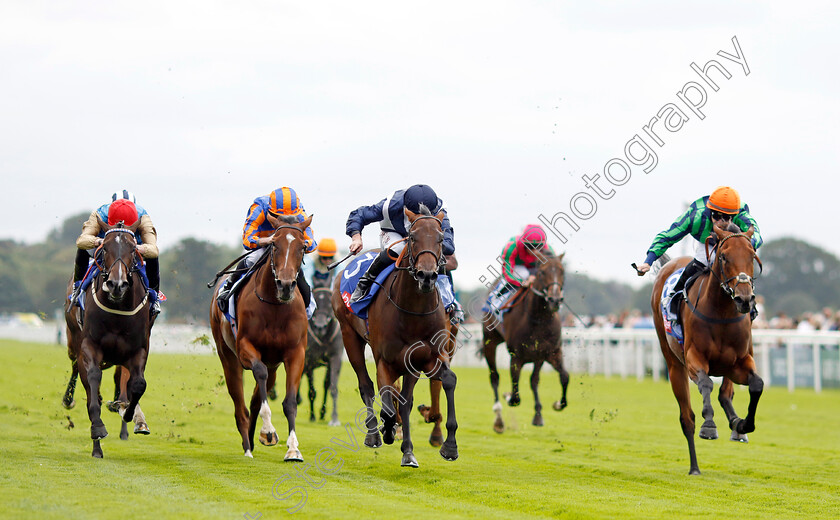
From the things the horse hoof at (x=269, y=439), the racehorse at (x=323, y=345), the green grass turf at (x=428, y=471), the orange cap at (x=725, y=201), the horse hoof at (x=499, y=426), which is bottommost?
the green grass turf at (x=428, y=471)

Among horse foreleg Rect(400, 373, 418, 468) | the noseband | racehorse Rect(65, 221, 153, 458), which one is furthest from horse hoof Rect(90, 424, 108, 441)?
the noseband

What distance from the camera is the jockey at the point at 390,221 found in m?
8.30

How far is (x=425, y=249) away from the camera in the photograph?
23.9 feet

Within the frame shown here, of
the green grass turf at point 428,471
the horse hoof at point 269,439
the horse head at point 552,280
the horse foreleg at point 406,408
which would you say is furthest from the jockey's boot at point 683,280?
the horse hoof at point 269,439

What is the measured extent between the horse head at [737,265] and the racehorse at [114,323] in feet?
15.6

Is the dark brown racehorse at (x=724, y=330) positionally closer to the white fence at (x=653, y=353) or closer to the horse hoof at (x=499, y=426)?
the horse hoof at (x=499, y=426)

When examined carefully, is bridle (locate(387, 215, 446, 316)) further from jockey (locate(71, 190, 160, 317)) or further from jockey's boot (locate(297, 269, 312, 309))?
jockey (locate(71, 190, 160, 317))

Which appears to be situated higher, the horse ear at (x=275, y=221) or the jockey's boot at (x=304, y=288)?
the horse ear at (x=275, y=221)

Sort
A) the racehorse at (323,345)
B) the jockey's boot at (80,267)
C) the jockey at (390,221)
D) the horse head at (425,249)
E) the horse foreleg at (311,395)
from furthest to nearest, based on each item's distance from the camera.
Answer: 1. the racehorse at (323,345)
2. the horse foreleg at (311,395)
3. the jockey's boot at (80,267)
4. the jockey at (390,221)
5. the horse head at (425,249)

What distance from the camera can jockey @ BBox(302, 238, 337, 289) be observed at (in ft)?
43.6

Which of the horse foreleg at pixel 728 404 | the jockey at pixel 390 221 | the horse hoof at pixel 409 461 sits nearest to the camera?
the horse hoof at pixel 409 461

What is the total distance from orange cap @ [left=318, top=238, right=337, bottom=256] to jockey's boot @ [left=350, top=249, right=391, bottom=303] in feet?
16.8

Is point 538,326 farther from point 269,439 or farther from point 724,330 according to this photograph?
point 269,439

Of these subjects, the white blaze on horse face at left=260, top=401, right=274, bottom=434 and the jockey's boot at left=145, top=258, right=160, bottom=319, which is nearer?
the white blaze on horse face at left=260, top=401, right=274, bottom=434
